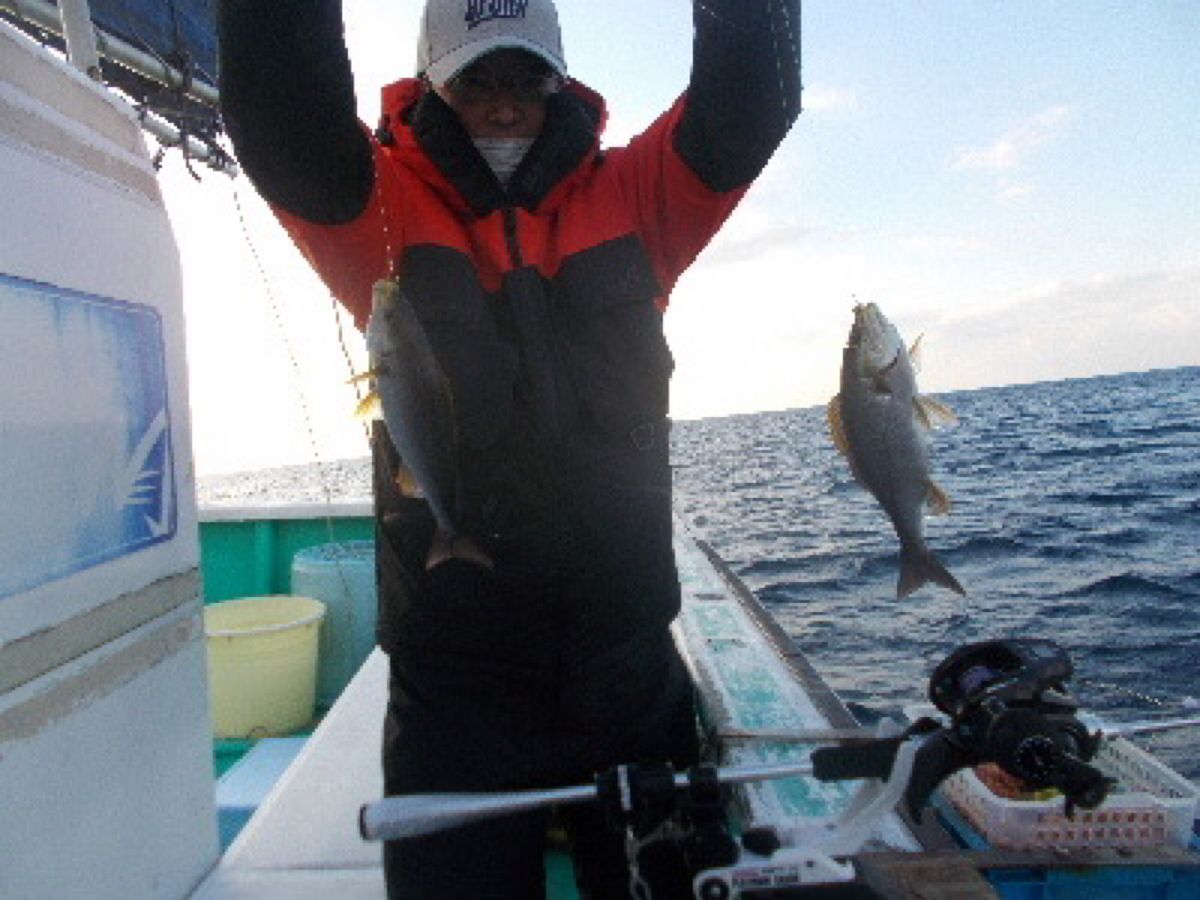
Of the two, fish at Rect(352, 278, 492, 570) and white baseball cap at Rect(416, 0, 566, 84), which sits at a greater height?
white baseball cap at Rect(416, 0, 566, 84)

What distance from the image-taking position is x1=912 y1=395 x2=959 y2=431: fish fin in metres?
2.58

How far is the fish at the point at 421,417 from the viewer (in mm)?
2027

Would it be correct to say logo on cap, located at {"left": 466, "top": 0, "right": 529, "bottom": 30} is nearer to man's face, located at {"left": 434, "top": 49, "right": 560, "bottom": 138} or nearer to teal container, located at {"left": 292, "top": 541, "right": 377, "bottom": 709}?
man's face, located at {"left": 434, "top": 49, "right": 560, "bottom": 138}

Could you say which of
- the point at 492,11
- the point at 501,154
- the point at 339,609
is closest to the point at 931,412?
the point at 501,154

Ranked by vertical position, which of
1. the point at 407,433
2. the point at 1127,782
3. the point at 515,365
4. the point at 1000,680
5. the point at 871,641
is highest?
the point at 515,365

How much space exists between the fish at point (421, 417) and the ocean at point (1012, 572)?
1.92 metres

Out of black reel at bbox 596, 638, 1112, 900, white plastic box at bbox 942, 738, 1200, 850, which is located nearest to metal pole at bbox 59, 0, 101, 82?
black reel at bbox 596, 638, 1112, 900

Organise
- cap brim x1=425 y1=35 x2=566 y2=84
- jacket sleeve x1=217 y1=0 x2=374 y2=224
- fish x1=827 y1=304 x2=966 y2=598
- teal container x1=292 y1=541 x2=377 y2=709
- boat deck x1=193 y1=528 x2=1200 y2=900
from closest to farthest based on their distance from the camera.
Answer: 1. jacket sleeve x1=217 y1=0 x2=374 y2=224
2. cap brim x1=425 y1=35 x2=566 y2=84
3. boat deck x1=193 y1=528 x2=1200 y2=900
4. fish x1=827 y1=304 x2=966 y2=598
5. teal container x1=292 y1=541 x2=377 y2=709

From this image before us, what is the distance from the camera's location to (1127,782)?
9.93 feet

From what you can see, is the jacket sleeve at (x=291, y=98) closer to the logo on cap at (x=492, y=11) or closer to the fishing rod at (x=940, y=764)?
the logo on cap at (x=492, y=11)

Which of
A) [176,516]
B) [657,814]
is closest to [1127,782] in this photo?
[657,814]

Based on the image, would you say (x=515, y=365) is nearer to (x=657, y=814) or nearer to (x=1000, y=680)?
(x=657, y=814)

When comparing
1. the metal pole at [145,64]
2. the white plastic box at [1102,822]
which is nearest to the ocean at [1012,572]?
the white plastic box at [1102,822]

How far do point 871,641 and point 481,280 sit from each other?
9.49 metres
